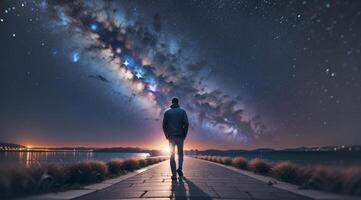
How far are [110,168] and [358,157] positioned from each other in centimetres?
1076

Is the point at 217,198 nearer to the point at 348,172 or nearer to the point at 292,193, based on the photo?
the point at 292,193

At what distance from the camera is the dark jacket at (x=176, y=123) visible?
43.5ft

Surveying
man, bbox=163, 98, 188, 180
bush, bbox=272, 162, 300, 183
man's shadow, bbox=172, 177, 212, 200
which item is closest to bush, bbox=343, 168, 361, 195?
man's shadow, bbox=172, 177, 212, 200

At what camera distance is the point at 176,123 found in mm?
13289

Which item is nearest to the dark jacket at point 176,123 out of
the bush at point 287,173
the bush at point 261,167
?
the bush at point 287,173

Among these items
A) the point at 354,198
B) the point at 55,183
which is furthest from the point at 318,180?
the point at 55,183

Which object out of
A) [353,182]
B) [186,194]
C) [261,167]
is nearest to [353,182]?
[353,182]

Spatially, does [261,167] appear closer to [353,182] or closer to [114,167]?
[114,167]

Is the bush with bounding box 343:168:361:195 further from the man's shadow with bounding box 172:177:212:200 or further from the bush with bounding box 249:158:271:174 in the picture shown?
the bush with bounding box 249:158:271:174

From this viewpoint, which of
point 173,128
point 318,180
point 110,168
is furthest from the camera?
point 110,168

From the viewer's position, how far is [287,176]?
15578 millimetres

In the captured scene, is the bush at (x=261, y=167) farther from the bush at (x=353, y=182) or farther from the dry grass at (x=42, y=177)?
the bush at (x=353, y=182)

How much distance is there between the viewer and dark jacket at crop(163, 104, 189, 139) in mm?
13273

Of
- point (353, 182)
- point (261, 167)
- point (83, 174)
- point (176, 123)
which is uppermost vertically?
point (176, 123)
